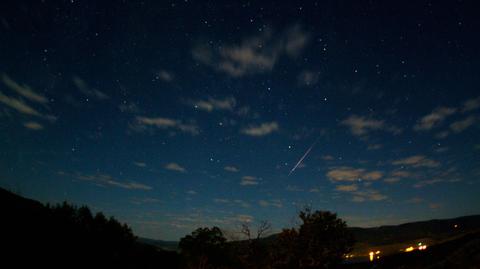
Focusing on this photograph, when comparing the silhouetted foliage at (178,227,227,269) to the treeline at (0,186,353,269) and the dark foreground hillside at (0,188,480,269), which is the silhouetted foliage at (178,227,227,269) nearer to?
the treeline at (0,186,353,269)

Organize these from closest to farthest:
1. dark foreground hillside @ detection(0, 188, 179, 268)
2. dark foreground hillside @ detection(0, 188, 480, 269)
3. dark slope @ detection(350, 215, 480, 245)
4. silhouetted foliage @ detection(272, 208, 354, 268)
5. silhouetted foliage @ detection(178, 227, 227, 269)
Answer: dark foreground hillside @ detection(0, 188, 480, 269), dark foreground hillside @ detection(0, 188, 179, 268), silhouetted foliage @ detection(272, 208, 354, 268), silhouetted foliage @ detection(178, 227, 227, 269), dark slope @ detection(350, 215, 480, 245)

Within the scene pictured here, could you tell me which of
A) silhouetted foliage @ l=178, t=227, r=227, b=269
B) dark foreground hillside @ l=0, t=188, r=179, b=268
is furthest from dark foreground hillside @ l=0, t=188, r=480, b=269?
silhouetted foliage @ l=178, t=227, r=227, b=269

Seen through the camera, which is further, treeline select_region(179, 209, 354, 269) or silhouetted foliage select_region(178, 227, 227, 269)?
silhouetted foliage select_region(178, 227, 227, 269)

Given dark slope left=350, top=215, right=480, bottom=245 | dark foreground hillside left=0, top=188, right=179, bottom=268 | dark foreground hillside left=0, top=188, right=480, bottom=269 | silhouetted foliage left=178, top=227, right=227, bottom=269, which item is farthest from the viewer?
dark slope left=350, top=215, right=480, bottom=245

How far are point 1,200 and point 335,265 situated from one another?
159 feet

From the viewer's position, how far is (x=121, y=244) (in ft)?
195

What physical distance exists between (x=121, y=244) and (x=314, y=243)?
3694 centimetres

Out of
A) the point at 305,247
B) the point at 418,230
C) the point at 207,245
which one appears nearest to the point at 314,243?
the point at 305,247

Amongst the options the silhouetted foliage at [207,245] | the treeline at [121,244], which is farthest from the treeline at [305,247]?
the silhouetted foliage at [207,245]

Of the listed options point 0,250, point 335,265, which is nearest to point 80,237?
point 0,250

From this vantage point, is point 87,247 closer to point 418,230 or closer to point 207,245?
point 207,245

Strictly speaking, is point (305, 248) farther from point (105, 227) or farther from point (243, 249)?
point (105, 227)

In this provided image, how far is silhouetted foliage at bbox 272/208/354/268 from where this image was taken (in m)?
51.1

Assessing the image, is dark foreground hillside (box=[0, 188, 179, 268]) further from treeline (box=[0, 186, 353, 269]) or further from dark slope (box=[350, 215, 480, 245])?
dark slope (box=[350, 215, 480, 245])
